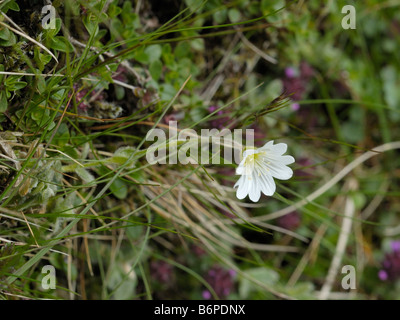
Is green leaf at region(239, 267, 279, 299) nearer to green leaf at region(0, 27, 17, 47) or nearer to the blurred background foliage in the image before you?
the blurred background foliage

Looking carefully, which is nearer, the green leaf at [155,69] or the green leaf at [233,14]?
the green leaf at [155,69]

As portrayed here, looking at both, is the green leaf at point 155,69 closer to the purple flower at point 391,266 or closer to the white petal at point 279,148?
the white petal at point 279,148

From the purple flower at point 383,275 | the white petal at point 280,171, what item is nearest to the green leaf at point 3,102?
the white petal at point 280,171

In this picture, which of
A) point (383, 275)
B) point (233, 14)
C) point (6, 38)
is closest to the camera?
point (6, 38)

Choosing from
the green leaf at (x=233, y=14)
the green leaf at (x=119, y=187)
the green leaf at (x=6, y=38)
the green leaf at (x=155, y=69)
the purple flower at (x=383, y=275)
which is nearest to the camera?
the green leaf at (x=6, y=38)

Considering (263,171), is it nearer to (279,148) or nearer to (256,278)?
(279,148)

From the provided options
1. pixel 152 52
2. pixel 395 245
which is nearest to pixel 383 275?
pixel 395 245

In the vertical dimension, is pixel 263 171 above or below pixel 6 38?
below

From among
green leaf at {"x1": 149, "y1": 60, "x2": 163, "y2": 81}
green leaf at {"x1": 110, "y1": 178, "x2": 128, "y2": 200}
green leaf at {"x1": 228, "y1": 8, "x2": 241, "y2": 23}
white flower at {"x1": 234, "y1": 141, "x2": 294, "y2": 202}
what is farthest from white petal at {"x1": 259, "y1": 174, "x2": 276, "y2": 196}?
green leaf at {"x1": 228, "y1": 8, "x2": 241, "y2": 23}
